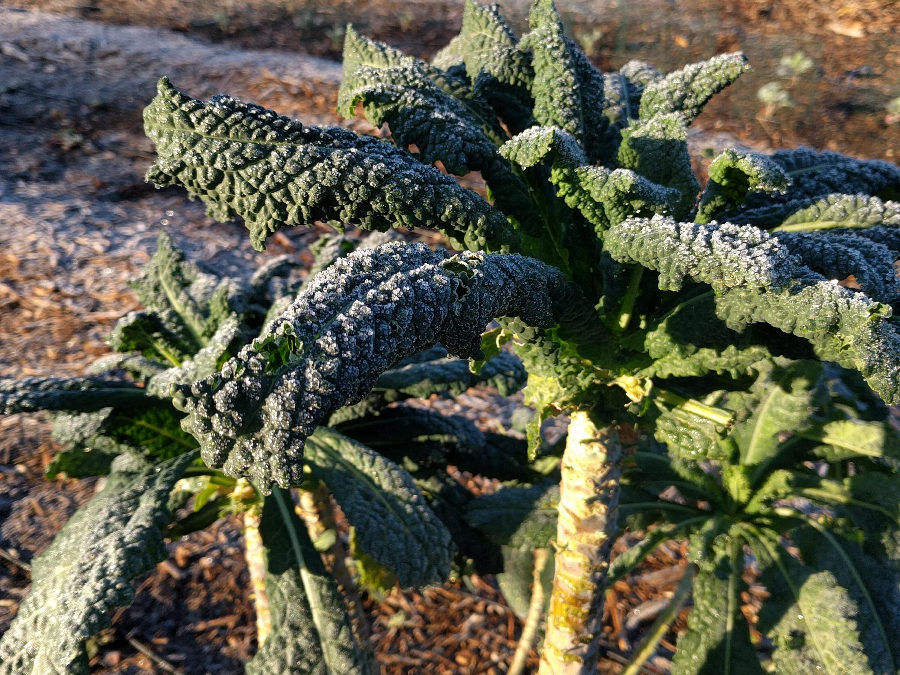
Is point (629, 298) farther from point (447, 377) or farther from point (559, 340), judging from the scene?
point (447, 377)

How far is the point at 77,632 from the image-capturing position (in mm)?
1447

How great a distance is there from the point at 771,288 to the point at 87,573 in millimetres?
1615

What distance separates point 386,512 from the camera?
1.86m

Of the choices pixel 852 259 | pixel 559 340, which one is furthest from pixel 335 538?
pixel 852 259

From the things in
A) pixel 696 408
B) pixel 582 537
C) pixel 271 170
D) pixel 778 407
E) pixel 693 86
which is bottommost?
pixel 582 537

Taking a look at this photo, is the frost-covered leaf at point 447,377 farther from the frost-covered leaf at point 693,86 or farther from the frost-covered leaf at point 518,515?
the frost-covered leaf at point 693,86

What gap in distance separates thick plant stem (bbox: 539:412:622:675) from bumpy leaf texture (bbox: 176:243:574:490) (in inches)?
27.8

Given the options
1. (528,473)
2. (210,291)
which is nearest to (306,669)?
(528,473)

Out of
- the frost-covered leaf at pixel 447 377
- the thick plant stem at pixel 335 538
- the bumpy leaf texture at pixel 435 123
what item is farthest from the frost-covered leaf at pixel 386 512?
the bumpy leaf texture at pixel 435 123

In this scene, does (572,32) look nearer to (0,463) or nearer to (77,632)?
(0,463)

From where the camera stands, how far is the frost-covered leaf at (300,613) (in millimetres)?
1919

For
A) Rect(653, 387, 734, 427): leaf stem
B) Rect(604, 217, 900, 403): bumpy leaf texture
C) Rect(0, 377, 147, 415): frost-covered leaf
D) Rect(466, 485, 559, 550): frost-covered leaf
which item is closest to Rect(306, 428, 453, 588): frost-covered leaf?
Rect(466, 485, 559, 550): frost-covered leaf

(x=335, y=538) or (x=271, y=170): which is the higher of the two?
(x=271, y=170)

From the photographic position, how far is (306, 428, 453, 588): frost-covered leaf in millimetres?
1789
